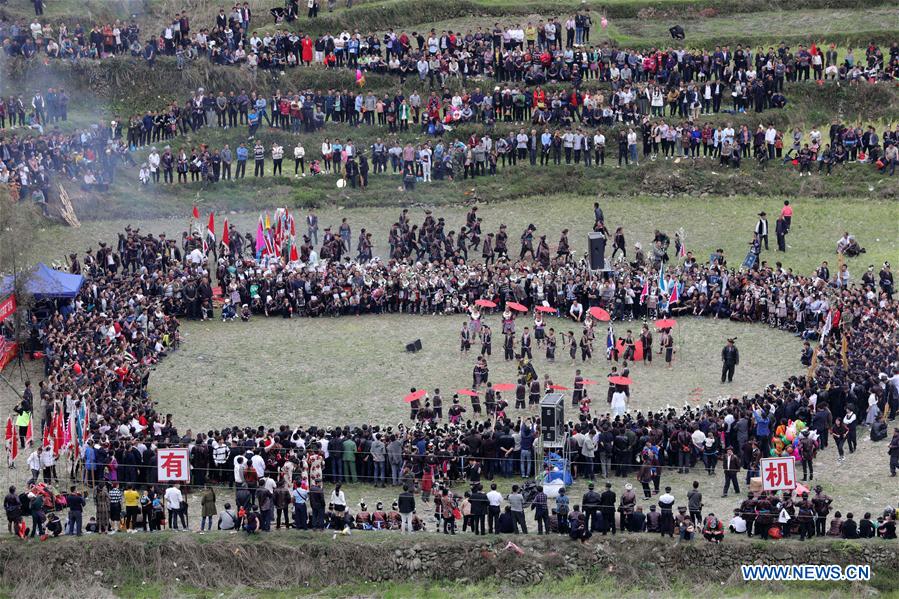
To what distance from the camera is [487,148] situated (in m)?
59.1

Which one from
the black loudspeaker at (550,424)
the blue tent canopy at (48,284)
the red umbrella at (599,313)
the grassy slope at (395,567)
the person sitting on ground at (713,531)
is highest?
the blue tent canopy at (48,284)

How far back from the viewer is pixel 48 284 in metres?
46.6

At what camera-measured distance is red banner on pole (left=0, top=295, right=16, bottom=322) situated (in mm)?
44688

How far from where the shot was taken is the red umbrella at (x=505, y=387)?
41.1 m

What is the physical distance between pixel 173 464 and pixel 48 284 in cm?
1195

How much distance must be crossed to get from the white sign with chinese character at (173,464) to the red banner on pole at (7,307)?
10.3 m

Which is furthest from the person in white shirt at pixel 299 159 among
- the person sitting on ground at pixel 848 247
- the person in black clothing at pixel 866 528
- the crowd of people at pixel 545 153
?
the person in black clothing at pixel 866 528

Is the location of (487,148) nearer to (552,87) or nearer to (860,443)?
(552,87)

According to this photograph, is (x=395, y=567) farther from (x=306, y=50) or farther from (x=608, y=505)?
(x=306, y=50)

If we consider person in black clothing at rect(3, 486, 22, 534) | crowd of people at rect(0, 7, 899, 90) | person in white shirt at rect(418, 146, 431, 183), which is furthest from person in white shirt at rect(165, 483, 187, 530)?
crowd of people at rect(0, 7, 899, 90)

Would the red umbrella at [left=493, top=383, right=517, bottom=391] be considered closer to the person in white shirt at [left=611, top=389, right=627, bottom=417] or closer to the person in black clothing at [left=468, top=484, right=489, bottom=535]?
the person in white shirt at [left=611, top=389, right=627, bottom=417]

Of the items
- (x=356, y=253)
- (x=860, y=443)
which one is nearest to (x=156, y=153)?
(x=356, y=253)

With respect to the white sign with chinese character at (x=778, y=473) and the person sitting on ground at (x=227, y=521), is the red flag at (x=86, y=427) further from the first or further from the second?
the white sign with chinese character at (x=778, y=473)

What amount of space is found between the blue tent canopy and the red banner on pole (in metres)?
0.46
